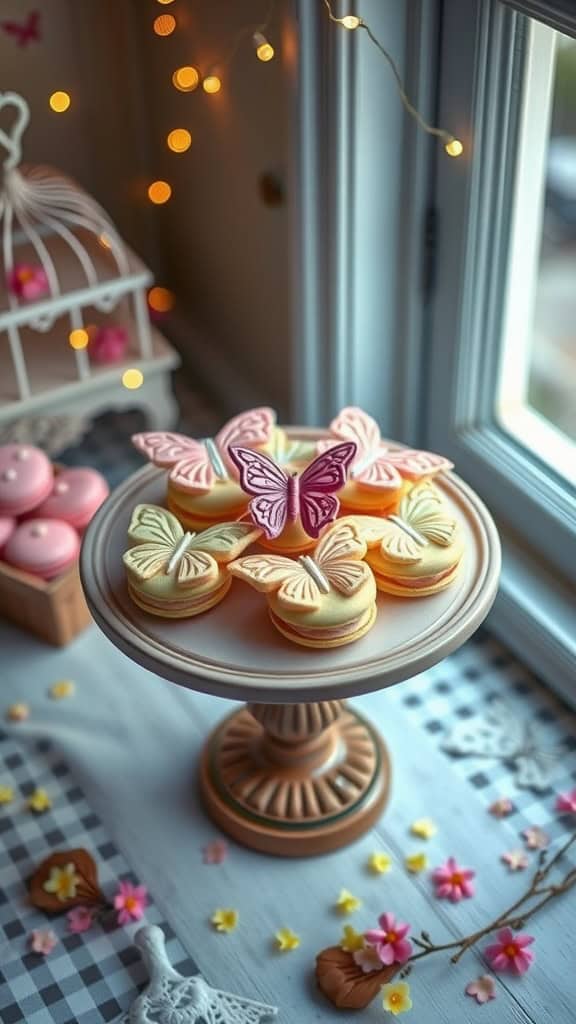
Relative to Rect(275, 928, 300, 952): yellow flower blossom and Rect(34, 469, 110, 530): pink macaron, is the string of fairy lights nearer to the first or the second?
Rect(34, 469, 110, 530): pink macaron

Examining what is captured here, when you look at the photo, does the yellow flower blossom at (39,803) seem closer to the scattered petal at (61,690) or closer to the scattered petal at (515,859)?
the scattered petal at (61,690)

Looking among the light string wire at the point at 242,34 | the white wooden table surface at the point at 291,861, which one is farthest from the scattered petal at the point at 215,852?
the light string wire at the point at 242,34

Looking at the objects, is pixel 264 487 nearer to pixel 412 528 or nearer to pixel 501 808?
pixel 412 528

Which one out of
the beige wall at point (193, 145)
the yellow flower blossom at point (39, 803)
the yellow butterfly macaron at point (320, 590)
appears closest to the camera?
the yellow butterfly macaron at point (320, 590)

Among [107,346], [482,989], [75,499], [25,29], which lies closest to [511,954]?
[482,989]

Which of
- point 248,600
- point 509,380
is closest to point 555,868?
point 248,600
